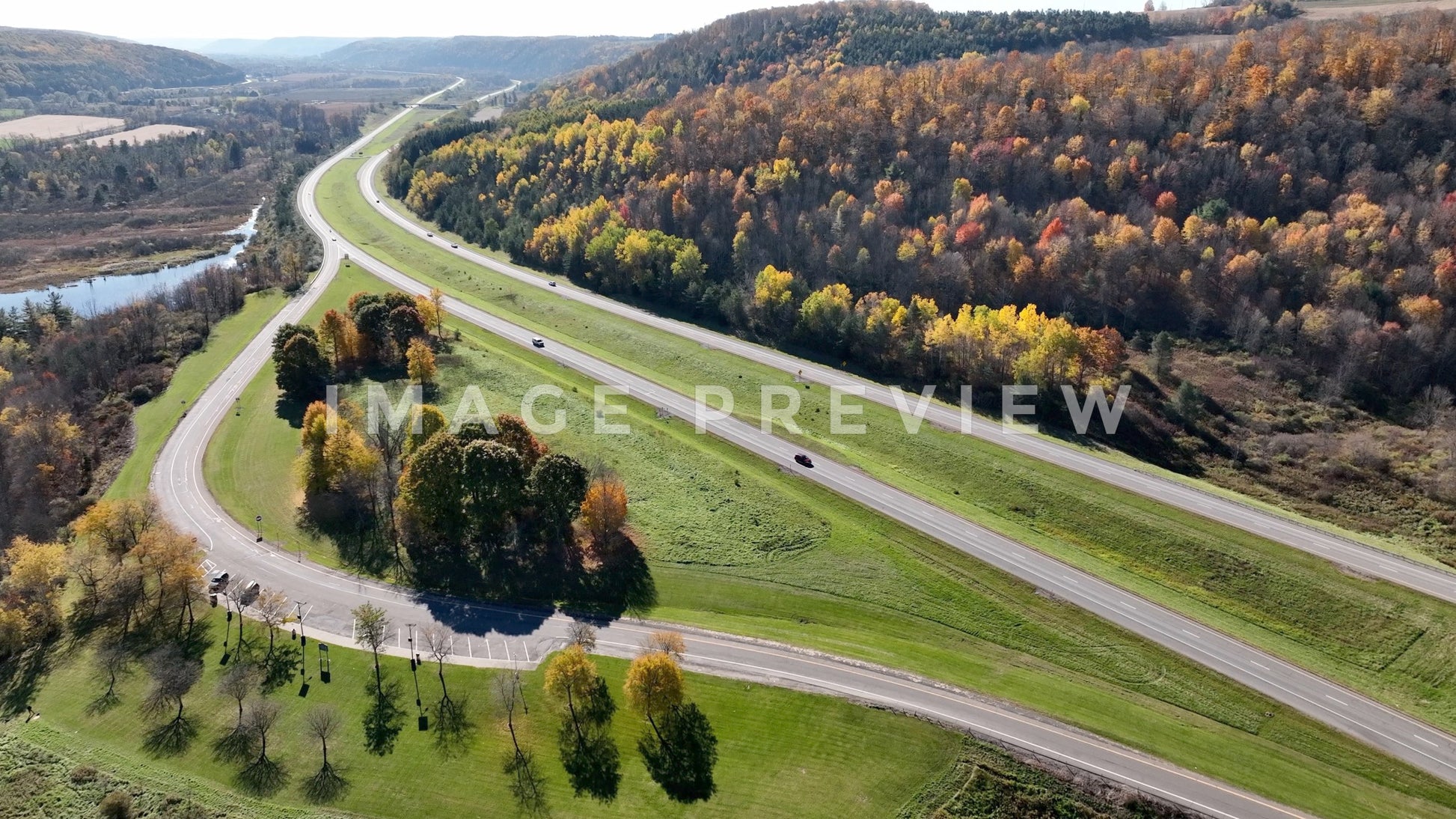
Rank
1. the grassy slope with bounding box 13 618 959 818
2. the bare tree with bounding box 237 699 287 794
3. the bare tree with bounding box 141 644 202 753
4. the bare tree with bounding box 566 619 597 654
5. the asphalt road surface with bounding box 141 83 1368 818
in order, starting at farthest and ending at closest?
the bare tree with bounding box 566 619 597 654 < the bare tree with bounding box 141 644 202 753 < the asphalt road surface with bounding box 141 83 1368 818 < the bare tree with bounding box 237 699 287 794 < the grassy slope with bounding box 13 618 959 818

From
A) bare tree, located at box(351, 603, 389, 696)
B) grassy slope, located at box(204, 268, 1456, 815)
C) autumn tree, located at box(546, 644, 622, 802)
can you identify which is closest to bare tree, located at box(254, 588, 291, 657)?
bare tree, located at box(351, 603, 389, 696)

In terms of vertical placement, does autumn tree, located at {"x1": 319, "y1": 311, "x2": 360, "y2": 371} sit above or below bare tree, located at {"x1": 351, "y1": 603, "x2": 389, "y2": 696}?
above

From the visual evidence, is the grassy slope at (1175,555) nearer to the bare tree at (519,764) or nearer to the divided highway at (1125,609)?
the divided highway at (1125,609)

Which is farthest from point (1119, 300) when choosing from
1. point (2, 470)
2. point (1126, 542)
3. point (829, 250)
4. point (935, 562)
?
point (2, 470)

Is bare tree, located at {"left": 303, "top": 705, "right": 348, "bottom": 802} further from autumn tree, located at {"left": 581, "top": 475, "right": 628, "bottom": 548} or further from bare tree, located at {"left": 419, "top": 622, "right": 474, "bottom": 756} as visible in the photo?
autumn tree, located at {"left": 581, "top": 475, "right": 628, "bottom": 548}

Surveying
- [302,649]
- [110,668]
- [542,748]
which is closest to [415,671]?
[302,649]

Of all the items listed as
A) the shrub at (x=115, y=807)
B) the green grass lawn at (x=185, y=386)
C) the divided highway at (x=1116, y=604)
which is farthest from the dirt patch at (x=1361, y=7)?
the green grass lawn at (x=185, y=386)
